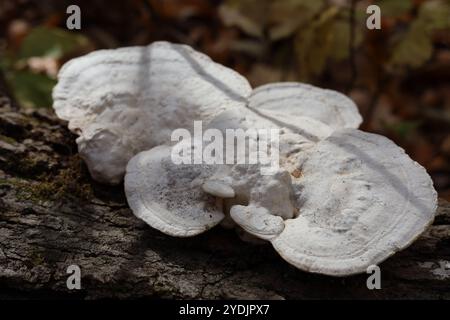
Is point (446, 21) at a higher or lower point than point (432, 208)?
higher

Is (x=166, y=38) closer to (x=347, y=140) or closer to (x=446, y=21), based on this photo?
(x=446, y=21)

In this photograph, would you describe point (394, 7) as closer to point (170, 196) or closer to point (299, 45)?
point (299, 45)

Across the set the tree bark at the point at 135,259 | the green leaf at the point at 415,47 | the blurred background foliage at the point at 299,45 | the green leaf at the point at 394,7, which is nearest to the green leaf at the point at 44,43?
the blurred background foliage at the point at 299,45

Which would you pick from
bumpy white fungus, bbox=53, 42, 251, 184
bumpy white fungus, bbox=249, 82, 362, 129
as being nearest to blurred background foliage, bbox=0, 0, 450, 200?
bumpy white fungus, bbox=249, 82, 362, 129

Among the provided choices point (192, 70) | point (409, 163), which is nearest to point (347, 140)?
point (409, 163)

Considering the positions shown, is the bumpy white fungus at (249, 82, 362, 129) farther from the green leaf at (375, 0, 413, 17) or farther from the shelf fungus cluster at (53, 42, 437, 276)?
the green leaf at (375, 0, 413, 17)

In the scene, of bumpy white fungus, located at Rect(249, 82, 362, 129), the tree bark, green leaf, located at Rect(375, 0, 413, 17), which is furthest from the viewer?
green leaf, located at Rect(375, 0, 413, 17)

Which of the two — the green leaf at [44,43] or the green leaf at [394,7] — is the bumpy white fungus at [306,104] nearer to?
the green leaf at [394,7]
